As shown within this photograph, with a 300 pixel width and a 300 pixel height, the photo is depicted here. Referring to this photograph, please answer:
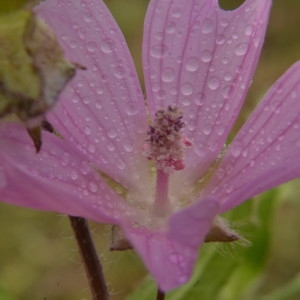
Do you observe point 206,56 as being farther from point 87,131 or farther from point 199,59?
point 87,131

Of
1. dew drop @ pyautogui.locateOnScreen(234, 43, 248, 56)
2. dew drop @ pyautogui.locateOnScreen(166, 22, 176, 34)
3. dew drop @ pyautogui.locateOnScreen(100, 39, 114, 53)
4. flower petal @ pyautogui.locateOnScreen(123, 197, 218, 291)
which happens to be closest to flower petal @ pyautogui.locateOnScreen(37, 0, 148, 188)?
dew drop @ pyautogui.locateOnScreen(100, 39, 114, 53)

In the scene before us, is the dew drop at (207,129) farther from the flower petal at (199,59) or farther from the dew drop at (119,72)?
the dew drop at (119,72)

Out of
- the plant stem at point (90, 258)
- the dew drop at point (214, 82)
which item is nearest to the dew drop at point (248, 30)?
the dew drop at point (214, 82)

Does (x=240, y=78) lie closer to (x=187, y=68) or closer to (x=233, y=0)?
(x=187, y=68)

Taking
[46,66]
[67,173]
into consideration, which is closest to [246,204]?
[67,173]

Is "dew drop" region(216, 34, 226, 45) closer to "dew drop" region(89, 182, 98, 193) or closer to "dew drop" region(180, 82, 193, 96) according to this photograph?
"dew drop" region(180, 82, 193, 96)

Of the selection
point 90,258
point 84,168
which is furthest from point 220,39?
point 90,258
